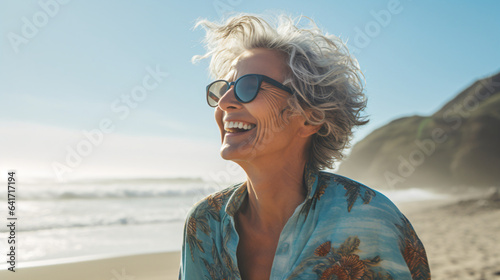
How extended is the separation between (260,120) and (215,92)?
1.54ft

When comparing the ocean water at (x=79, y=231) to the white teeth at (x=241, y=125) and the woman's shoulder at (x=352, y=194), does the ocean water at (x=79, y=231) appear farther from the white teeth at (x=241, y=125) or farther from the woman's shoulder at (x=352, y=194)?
the woman's shoulder at (x=352, y=194)

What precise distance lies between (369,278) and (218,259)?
84cm

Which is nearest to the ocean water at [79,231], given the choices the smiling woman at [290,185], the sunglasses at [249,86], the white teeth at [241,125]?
the smiling woman at [290,185]

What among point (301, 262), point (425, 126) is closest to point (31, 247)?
point (301, 262)

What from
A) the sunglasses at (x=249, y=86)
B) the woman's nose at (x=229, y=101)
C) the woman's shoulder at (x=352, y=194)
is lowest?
the woman's shoulder at (x=352, y=194)

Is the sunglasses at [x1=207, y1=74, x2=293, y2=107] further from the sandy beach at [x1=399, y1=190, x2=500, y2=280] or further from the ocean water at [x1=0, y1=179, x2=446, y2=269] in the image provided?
the ocean water at [x1=0, y1=179, x2=446, y2=269]

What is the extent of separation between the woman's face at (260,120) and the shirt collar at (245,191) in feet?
0.56

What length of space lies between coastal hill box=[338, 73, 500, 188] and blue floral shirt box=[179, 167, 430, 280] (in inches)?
892

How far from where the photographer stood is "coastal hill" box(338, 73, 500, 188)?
22969 mm

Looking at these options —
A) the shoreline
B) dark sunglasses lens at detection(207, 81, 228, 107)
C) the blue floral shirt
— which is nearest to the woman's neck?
the blue floral shirt

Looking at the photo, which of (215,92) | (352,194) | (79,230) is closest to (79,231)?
(79,230)

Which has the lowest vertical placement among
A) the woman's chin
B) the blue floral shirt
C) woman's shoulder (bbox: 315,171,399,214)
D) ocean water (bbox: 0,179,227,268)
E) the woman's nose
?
ocean water (bbox: 0,179,227,268)

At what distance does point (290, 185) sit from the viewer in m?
2.29

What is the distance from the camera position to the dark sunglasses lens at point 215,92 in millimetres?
2459
